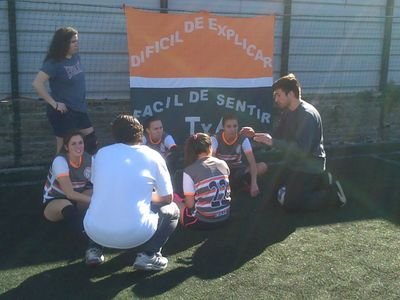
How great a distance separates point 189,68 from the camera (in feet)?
23.2

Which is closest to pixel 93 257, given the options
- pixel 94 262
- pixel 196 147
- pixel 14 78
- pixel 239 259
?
pixel 94 262

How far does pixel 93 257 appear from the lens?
411 cm

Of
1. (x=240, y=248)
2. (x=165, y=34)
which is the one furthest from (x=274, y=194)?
(x=165, y=34)

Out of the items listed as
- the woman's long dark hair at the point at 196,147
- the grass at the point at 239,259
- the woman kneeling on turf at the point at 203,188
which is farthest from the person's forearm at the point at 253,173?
the woman's long dark hair at the point at 196,147

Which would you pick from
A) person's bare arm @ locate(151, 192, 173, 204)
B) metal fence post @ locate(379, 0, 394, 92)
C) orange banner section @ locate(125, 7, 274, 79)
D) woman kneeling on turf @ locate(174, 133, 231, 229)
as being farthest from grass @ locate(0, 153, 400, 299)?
metal fence post @ locate(379, 0, 394, 92)

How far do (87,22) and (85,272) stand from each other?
12.7ft

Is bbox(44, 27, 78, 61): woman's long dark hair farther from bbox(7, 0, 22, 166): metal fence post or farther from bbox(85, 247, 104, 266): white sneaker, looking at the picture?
bbox(85, 247, 104, 266): white sneaker

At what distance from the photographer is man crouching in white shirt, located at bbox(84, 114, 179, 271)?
377 centimetres

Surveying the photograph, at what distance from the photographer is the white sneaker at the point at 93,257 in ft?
13.5

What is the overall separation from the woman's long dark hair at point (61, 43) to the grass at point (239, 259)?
4.95ft

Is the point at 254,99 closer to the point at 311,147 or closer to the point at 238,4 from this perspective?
the point at 238,4

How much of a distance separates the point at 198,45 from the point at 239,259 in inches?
138

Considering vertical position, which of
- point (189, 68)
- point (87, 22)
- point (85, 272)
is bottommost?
point (85, 272)

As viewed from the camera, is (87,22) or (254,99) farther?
(254,99)
